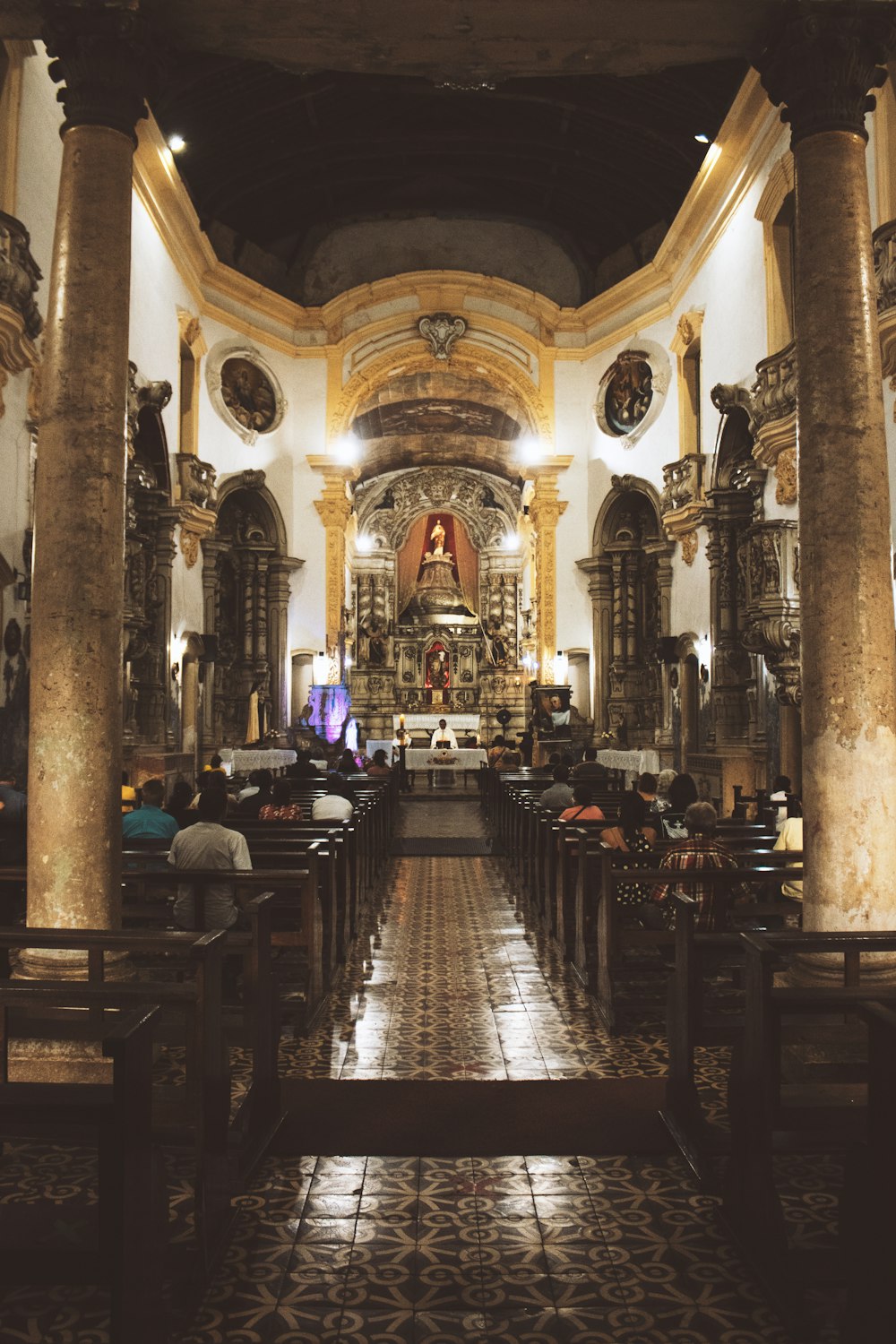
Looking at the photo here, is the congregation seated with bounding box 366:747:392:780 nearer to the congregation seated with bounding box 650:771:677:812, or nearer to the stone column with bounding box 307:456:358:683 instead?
the congregation seated with bounding box 650:771:677:812

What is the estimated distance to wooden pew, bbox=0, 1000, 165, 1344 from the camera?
2191mm

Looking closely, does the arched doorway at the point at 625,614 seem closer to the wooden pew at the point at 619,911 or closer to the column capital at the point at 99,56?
the wooden pew at the point at 619,911

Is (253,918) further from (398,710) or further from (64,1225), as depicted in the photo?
(398,710)

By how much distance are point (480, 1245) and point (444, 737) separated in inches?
839

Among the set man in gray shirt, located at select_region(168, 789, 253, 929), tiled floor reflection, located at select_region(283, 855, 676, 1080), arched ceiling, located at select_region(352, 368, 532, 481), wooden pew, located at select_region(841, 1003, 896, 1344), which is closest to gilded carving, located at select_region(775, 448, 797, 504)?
tiled floor reflection, located at select_region(283, 855, 676, 1080)

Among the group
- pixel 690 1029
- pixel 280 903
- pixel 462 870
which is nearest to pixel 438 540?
pixel 462 870

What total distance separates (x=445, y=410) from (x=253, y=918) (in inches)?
987

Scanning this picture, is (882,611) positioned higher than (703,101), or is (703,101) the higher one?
(703,101)

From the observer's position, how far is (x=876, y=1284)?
7.32ft

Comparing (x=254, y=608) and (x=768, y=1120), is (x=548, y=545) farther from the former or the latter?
(x=768, y=1120)

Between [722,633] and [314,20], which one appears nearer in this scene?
[314,20]

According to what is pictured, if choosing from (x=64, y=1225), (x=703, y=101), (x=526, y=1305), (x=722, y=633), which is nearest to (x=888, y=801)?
(x=526, y=1305)

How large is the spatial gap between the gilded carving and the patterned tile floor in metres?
8.64

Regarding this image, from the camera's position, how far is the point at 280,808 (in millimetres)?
8922
